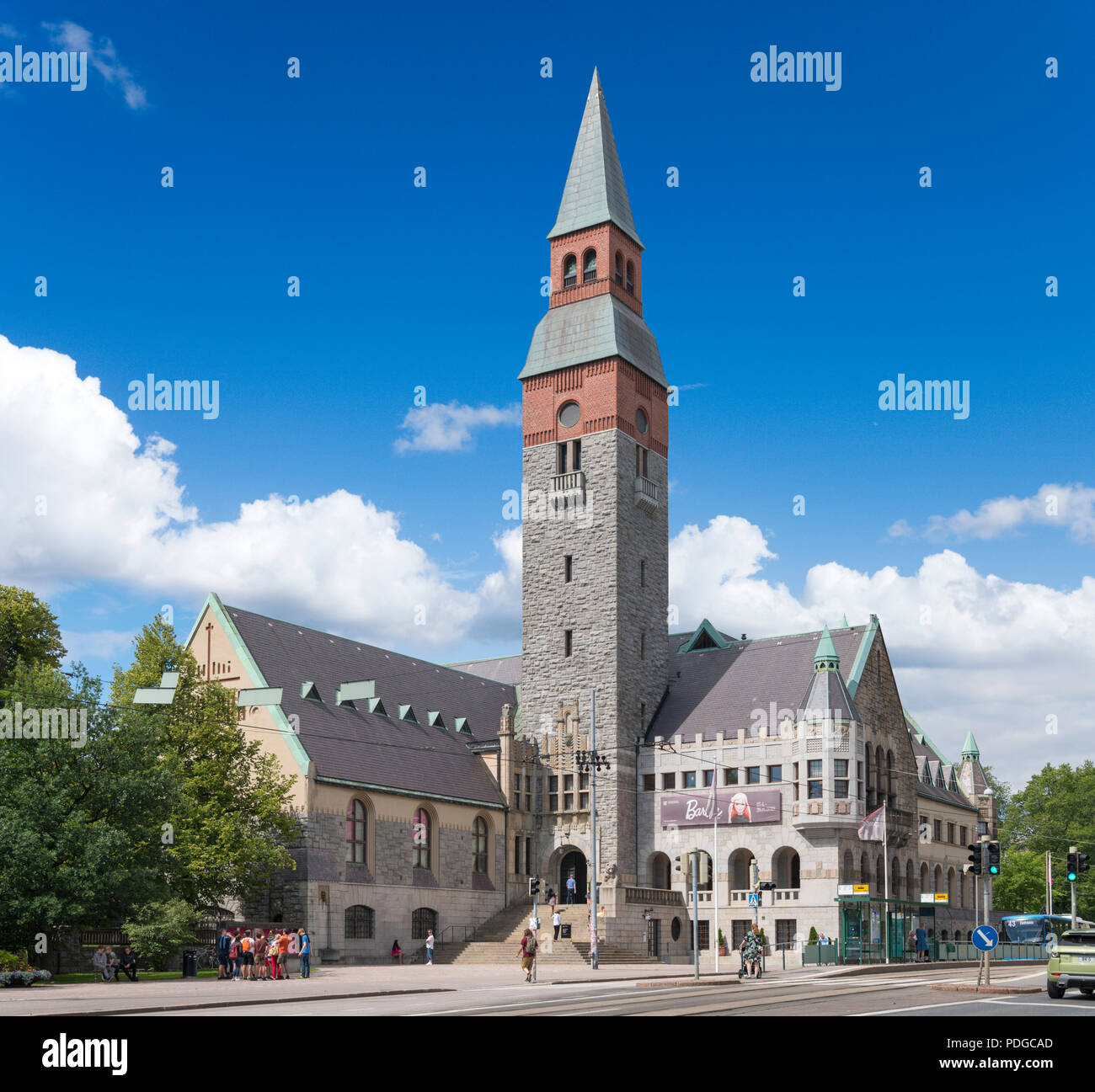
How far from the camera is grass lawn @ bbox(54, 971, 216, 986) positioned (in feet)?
127

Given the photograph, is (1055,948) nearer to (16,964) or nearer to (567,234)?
(16,964)

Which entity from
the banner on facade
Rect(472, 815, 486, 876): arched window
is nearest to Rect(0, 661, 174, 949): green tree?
Rect(472, 815, 486, 876): arched window

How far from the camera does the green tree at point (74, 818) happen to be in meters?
38.4

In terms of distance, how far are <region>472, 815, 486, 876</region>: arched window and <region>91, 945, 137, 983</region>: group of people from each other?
23140mm

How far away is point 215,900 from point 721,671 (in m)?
30.3

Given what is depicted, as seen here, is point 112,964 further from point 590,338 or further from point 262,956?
point 590,338

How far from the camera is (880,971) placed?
46250mm

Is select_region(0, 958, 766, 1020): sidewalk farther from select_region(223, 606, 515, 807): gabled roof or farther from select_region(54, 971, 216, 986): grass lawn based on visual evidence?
select_region(223, 606, 515, 807): gabled roof

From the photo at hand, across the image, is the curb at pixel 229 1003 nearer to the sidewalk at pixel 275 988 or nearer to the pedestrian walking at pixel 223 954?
the sidewalk at pixel 275 988

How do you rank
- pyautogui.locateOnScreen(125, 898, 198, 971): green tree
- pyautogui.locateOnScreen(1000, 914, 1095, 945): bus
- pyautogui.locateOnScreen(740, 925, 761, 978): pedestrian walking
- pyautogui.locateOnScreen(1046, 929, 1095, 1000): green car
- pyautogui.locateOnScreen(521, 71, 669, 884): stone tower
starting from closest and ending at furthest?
pyautogui.locateOnScreen(1046, 929, 1095, 1000): green car
pyautogui.locateOnScreen(125, 898, 198, 971): green tree
pyautogui.locateOnScreen(740, 925, 761, 978): pedestrian walking
pyautogui.locateOnScreen(521, 71, 669, 884): stone tower
pyautogui.locateOnScreen(1000, 914, 1095, 945): bus

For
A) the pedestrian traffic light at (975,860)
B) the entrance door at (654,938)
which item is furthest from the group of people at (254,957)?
the pedestrian traffic light at (975,860)

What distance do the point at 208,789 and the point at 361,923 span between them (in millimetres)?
9926
